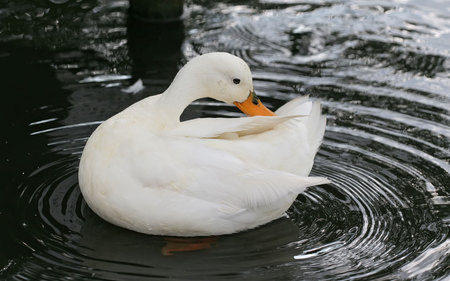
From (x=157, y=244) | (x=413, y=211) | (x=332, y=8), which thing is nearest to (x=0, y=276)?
(x=157, y=244)

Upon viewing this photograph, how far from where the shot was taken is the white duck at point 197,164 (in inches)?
193

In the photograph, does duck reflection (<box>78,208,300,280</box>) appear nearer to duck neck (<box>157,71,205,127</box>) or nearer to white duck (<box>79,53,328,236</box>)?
white duck (<box>79,53,328,236</box>)

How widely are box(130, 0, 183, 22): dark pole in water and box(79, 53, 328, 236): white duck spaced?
12.3ft

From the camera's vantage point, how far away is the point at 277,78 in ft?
24.4

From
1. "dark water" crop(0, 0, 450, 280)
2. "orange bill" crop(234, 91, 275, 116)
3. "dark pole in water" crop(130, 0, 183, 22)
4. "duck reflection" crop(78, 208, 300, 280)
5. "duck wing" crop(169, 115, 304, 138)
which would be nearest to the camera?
"duck reflection" crop(78, 208, 300, 280)

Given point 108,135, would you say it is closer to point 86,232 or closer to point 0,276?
point 86,232

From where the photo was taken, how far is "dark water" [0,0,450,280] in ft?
15.8

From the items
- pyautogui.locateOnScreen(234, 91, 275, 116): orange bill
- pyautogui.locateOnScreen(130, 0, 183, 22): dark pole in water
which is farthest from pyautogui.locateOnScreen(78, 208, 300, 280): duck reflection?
pyautogui.locateOnScreen(130, 0, 183, 22): dark pole in water

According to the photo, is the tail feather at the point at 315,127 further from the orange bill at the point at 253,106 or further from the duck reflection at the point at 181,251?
the duck reflection at the point at 181,251

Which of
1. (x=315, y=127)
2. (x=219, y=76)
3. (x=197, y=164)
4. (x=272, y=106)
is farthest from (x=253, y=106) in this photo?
(x=272, y=106)

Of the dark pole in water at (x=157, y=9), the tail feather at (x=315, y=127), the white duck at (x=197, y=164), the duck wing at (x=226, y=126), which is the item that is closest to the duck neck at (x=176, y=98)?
the white duck at (x=197, y=164)

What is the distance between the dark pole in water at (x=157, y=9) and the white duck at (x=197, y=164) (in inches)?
147

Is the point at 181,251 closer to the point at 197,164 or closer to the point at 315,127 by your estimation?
the point at 197,164

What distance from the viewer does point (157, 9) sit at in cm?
892
